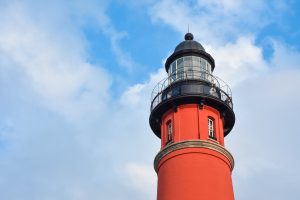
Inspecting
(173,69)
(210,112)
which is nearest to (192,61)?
(173,69)

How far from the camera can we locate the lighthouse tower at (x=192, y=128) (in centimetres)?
2486

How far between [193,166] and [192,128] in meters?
2.22

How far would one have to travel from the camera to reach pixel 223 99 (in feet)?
93.0

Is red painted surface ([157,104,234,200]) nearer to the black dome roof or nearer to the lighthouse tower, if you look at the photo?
the lighthouse tower

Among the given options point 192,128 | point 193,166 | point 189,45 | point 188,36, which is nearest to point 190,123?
point 192,128

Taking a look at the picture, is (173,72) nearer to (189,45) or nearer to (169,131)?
(189,45)

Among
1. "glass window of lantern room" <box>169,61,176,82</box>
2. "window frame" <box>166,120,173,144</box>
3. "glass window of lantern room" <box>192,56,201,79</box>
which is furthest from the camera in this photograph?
"glass window of lantern room" <box>169,61,176,82</box>

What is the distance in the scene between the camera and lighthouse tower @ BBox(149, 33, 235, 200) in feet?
81.6

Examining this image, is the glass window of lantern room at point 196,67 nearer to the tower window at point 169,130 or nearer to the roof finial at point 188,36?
the roof finial at point 188,36

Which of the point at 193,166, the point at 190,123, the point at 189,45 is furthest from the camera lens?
the point at 189,45

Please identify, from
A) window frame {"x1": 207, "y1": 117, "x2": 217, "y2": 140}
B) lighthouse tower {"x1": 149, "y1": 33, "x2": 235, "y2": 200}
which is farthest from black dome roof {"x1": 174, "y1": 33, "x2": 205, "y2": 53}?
window frame {"x1": 207, "y1": 117, "x2": 217, "y2": 140}

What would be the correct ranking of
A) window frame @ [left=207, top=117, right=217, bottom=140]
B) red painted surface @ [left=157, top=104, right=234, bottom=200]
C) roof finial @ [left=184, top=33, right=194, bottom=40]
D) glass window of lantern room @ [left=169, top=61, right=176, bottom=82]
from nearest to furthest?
red painted surface @ [left=157, top=104, right=234, bottom=200]
window frame @ [left=207, top=117, right=217, bottom=140]
glass window of lantern room @ [left=169, top=61, right=176, bottom=82]
roof finial @ [left=184, top=33, right=194, bottom=40]

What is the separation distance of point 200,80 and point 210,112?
1.81 metres

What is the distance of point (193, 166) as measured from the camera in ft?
82.6
